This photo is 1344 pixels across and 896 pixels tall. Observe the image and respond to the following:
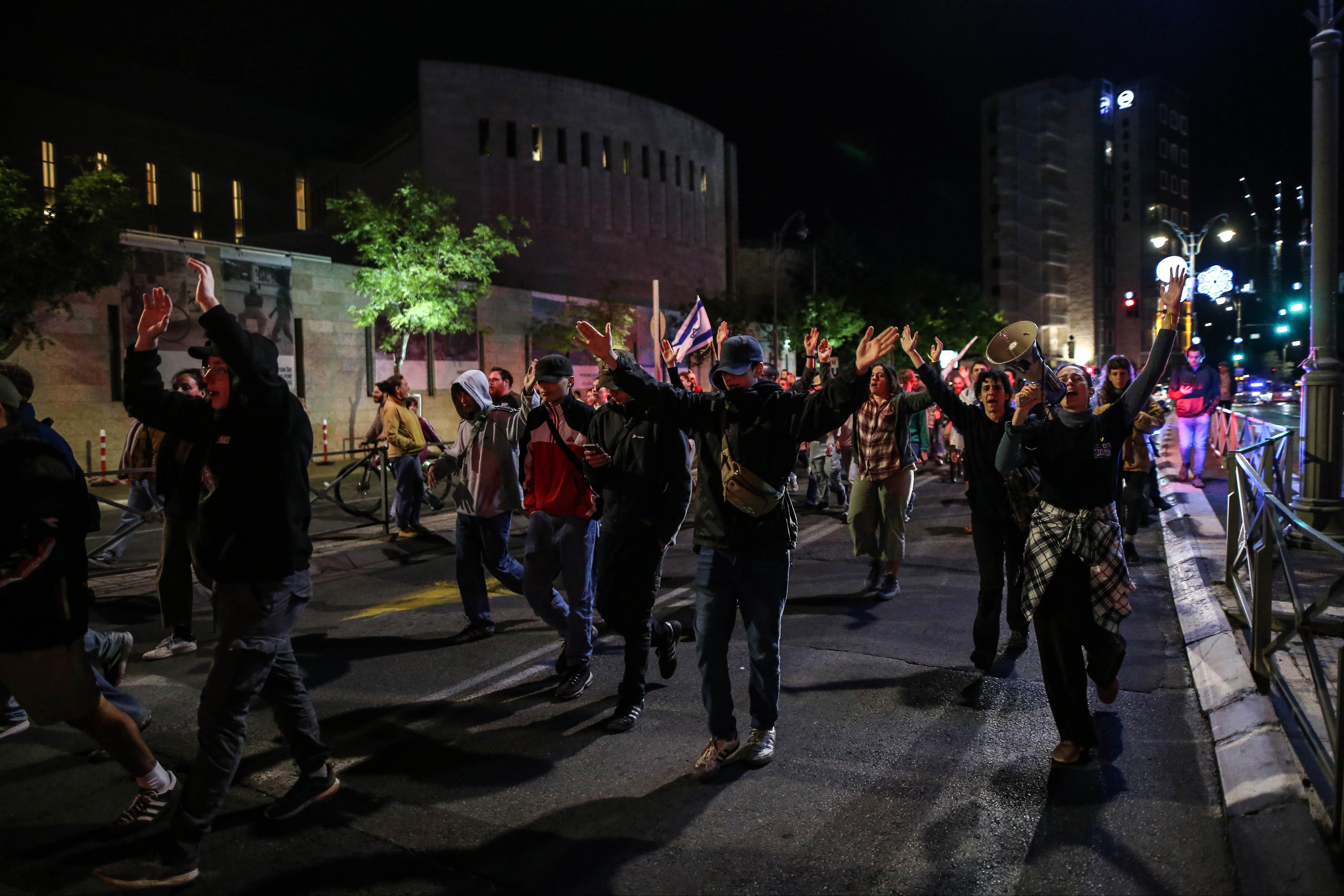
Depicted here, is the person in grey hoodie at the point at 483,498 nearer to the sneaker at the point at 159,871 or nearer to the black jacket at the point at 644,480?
the black jacket at the point at 644,480

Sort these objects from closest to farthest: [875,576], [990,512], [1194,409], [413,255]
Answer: [990,512] < [875,576] < [1194,409] < [413,255]

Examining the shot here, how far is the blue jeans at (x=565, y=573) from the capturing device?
5070 millimetres

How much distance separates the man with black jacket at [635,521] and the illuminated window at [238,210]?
4488 cm

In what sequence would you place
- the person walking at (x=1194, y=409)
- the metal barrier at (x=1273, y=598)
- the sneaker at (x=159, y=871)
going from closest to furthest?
1. the sneaker at (x=159, y=871)
2. the metal barrier at (x=1273, y=598)
3. the person walking at (x=1194, y=409)

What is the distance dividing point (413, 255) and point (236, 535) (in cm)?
2131

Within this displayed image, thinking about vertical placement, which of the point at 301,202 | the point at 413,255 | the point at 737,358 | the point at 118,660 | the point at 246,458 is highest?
the point at 301,202

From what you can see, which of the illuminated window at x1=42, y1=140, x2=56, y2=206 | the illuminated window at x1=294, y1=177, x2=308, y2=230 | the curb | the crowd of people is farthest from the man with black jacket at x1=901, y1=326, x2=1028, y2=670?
the illuminated window at x1=294, y1=177, x2=308, y2=230

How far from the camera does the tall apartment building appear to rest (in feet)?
282

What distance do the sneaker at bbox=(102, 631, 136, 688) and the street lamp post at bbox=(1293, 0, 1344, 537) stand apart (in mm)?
9713

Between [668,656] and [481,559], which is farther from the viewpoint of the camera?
[481,559]

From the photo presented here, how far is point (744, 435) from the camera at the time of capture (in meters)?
3.91

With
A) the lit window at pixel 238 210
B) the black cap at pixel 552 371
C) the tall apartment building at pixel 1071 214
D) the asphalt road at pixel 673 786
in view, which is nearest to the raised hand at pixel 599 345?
the black cap at pixel 552 371

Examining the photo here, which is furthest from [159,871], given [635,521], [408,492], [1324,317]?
[1324,317]

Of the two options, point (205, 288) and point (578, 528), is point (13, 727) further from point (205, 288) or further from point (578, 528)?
point (578, 528)
